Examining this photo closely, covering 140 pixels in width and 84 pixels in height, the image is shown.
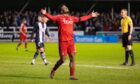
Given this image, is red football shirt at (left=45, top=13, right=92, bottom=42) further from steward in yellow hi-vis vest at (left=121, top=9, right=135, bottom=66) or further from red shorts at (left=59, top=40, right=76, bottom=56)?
steward in yellow hi-vis vest at (left=121, top=9, right=135, bottom=66)

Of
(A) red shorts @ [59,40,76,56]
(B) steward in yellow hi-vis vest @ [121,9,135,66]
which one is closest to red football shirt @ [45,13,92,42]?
(A) red shorts @ [59,40,76,56]

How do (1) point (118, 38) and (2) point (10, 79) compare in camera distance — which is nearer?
(2) point (10, 79)

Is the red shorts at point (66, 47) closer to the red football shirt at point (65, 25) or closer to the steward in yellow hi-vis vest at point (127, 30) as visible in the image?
the red football shirt at point (65, 25)

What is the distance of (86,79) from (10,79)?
2382mm

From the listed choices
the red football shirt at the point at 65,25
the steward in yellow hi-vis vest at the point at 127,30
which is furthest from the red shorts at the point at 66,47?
the steward in yellow hi-vis vest at the point at 127,30

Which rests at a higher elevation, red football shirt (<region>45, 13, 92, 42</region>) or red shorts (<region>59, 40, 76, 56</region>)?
red football shirt (<region>45, 13, 92, 42</region>)

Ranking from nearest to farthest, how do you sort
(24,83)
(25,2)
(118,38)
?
(24,83), (118,38), (25,2)

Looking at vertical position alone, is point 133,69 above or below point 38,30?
below

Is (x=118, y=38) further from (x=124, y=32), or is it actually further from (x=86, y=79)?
(x=86, y=79)

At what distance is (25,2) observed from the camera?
2276 inches

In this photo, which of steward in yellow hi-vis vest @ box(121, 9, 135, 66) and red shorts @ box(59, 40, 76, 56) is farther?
steward in yellow hi-vis vest @ box(121, 9, 135, 66)

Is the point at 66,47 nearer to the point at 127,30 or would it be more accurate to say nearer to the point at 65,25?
the point at 65,25

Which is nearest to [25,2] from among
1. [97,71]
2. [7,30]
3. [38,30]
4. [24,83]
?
[7,30]

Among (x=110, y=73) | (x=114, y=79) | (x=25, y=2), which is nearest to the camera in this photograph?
(x=114, y=79)
